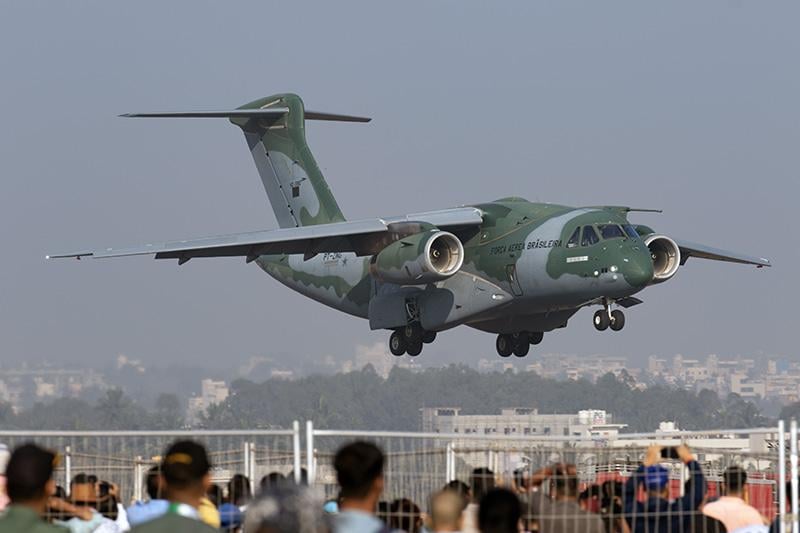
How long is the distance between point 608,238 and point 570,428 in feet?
50.6

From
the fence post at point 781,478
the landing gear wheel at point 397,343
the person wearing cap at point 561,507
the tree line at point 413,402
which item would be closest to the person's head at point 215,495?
the person wearing cap at point 561,507

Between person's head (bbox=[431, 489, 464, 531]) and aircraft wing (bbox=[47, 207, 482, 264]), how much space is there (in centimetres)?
2020

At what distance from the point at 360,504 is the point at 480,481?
3.61m

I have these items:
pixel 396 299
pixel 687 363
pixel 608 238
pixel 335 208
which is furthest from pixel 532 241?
pixel 687 363

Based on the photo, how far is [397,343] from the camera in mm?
27969

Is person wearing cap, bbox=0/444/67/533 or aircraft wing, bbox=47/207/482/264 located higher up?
aircraft wing, bbox=47/207/482/264

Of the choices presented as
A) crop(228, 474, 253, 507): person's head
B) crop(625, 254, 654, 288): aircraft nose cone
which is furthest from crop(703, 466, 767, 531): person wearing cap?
crop(625, 254, 654, 288): aircraft nose cone

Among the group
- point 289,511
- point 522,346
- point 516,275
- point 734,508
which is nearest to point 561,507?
point 734,508

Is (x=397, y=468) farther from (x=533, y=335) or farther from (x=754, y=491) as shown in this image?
(x=533, y=335)

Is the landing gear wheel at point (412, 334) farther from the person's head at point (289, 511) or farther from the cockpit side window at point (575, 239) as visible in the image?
the person's head at point (289, 511)

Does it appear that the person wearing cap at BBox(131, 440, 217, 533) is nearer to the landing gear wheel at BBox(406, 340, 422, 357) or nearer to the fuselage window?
the fuselage window

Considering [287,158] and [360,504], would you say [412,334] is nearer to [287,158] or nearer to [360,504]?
[287,158]

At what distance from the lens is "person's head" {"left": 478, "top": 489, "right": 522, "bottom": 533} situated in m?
5.57

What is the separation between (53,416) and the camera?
111 feet
